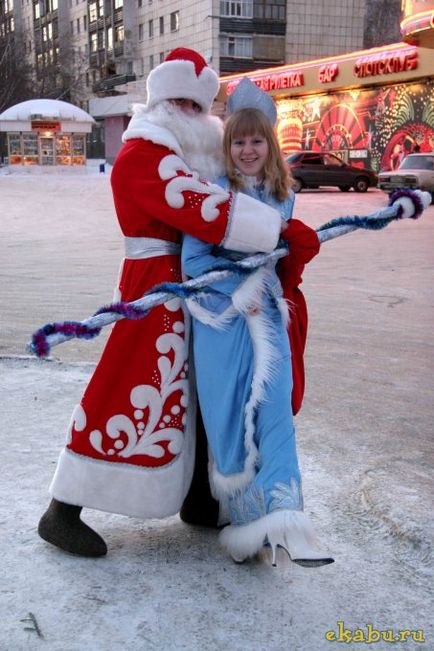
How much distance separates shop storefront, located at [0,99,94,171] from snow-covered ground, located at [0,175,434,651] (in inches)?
1154

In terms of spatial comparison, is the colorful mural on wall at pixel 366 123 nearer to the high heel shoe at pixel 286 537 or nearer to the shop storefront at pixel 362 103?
the shop storefront at pixel 362 103

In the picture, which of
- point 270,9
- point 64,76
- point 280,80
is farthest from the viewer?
point 64,76

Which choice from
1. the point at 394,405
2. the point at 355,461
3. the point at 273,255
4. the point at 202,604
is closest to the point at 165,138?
the point at 273,255

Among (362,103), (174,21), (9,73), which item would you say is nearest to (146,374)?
(362,103)

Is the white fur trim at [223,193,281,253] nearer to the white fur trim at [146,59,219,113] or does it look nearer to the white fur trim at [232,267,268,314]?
the white fur trim at [232,267,268,314]

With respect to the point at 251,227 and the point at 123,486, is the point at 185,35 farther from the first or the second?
the point at 123,486

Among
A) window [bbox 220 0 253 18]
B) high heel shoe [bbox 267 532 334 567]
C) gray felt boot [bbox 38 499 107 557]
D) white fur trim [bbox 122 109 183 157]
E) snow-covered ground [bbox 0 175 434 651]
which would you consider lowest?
snow-covered ground [bbox 0 175 434 651]

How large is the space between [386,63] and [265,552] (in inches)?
1098

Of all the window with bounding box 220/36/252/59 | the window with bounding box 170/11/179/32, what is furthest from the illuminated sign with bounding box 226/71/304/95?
the window with bounding box 170/11/179/32

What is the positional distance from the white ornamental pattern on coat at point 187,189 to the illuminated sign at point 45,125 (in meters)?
33.4

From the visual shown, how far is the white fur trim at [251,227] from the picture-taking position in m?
2.29

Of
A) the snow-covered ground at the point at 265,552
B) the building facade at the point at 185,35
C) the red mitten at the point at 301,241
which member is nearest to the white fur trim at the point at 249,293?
the red mitten at the point at 301,241

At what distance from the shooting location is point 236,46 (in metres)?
45.2

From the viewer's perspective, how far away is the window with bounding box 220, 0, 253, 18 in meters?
44.4
